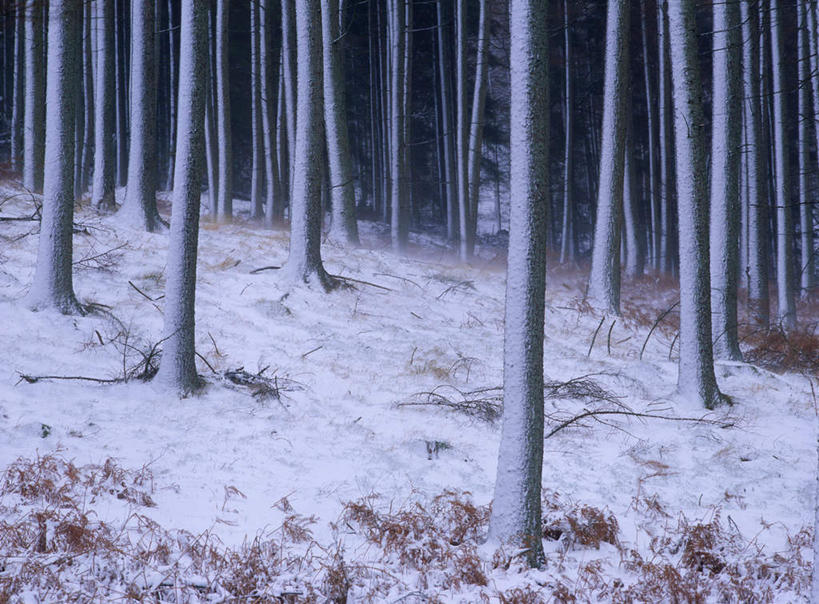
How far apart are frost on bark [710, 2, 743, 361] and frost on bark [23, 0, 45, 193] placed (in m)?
13.8

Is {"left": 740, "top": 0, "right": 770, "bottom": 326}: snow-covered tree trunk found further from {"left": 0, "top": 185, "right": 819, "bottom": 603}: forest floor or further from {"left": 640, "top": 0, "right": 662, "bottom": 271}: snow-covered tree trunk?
{"left": 640, "top": 0, "right": 662, "bottom": 271}: snow-covered tree trunk

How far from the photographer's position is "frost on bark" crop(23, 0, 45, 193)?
13.9 meters

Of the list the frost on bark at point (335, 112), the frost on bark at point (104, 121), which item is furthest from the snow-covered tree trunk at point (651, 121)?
the frost on bark at point (104, 121)

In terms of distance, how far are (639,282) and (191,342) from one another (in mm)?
13966

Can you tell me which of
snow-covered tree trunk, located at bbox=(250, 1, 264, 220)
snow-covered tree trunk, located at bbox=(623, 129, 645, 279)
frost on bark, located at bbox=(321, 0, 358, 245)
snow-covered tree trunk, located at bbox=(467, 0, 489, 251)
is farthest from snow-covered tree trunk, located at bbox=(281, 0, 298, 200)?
snow-covered tree trunk, located at bbox=(623, 129, 645, 279)

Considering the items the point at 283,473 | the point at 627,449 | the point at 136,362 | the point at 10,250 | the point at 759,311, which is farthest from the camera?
the point at 759,311

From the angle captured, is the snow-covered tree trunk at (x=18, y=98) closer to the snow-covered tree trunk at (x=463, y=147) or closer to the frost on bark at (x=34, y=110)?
the frost on bark at (x=34, y=110)

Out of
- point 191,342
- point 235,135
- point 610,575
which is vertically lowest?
point 610,575

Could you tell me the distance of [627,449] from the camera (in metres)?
6.94

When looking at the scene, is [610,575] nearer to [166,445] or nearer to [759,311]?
[166,445]

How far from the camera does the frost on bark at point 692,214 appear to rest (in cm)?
819

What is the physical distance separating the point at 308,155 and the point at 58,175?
3938 mm

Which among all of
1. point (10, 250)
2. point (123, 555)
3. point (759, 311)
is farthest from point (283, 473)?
point (759, 311)

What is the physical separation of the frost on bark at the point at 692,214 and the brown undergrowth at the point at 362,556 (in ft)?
9.91
